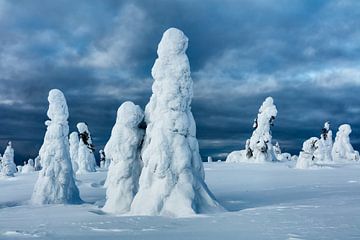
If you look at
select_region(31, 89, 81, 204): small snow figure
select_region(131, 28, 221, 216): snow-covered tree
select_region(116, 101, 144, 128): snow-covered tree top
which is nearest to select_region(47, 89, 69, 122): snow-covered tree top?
select_region(31, 89, 81, 204): small snow figure

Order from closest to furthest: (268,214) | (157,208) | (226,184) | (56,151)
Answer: (268,214), (157,208), (56,151), (226,184)

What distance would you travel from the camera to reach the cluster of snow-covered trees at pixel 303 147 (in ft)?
149

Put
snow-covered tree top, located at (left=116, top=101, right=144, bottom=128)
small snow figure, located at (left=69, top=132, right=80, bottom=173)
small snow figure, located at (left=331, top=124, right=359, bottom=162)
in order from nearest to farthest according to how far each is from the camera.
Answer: snow-covered tree top, located at (left=116, top=101, right=144, bottom=128) < small snow figure, located at (left=69, top=132, right=80, bottom=173) < small snow figure, located at (left=331, top=124, right=359, bottom=162)

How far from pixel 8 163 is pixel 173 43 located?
1696 inches

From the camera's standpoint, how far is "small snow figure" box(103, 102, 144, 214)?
2077 centimetres

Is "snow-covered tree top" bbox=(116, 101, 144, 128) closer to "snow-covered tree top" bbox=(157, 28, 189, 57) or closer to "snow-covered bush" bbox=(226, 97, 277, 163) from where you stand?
"snow-covered tree top" bbox=(157, 28, 189, 57)

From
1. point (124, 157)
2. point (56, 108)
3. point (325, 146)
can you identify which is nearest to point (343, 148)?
point (325, 146)

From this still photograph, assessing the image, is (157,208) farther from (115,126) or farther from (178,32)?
(178,32)

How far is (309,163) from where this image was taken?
147 ft

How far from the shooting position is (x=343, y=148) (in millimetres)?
62281

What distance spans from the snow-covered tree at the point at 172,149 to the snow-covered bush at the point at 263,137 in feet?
108

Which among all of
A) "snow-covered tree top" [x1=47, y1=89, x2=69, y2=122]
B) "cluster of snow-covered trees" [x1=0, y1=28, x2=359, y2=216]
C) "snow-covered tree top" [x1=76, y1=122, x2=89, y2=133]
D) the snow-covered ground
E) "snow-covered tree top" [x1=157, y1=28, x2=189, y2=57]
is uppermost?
"snow-covered tree top" [x1=76, y1=122, x2=89, y2=133]

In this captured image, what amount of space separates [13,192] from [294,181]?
20568mm

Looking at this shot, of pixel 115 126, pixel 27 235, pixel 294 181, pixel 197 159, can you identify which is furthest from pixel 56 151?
pixel 294 181
